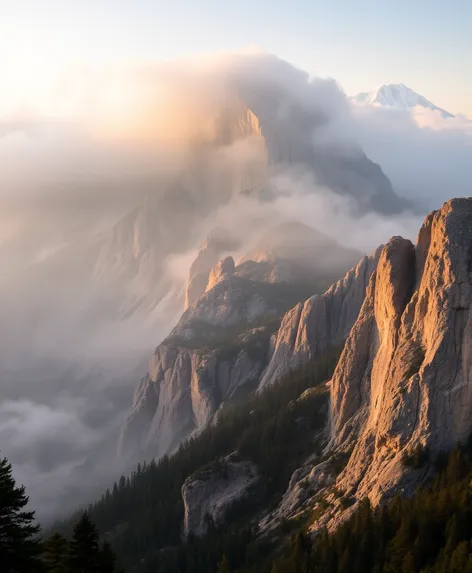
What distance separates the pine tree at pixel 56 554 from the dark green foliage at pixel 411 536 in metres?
42.3

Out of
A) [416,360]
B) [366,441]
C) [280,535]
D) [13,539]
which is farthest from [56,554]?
[280,535]

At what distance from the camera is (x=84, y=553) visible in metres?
66.7

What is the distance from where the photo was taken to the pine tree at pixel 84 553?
6644cm

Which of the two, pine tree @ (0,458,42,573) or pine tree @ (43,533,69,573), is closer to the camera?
pine tree @ (0,458,42,573)

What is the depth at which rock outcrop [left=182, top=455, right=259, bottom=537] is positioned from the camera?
176250 millimetres

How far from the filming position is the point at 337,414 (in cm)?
16712

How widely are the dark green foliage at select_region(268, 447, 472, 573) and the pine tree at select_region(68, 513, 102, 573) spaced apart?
40.1m

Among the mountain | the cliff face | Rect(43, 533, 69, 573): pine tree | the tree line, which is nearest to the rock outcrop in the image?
the mountain

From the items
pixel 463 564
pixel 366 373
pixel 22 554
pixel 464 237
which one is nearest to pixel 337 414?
pixel 366 373

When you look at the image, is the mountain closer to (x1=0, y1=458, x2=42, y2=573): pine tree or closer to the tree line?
the tree line

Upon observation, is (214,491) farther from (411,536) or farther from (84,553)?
(84,553)

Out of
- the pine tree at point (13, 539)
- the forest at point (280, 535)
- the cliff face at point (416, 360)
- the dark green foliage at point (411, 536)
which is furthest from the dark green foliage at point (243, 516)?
the pine tree at point (13, 539)

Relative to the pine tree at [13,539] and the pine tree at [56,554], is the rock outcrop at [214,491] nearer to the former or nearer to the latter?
the pine tree at [56,554]

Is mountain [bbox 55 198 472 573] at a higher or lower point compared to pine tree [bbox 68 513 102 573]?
higher
